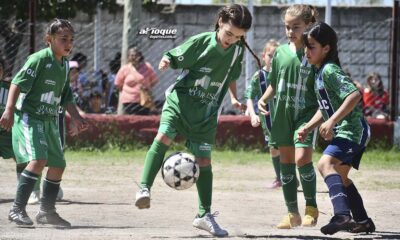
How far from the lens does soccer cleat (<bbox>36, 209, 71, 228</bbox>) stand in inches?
318

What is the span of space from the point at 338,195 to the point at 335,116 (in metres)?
0.58

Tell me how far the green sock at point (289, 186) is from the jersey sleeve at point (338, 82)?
3.17 ft

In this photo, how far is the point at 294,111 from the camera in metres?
7.88

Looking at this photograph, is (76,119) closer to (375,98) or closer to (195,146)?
(195,146)

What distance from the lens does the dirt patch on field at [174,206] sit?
7.56 meters

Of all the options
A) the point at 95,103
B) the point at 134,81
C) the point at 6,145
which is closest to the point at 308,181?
the point at 6,145

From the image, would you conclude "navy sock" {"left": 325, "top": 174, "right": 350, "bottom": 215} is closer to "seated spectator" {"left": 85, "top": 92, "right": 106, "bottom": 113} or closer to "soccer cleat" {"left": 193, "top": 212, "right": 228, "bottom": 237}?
"soccer cleat" {"left": 193, "top": 212, "right": 228, "bottom": 237}

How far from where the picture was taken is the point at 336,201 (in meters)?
7.21

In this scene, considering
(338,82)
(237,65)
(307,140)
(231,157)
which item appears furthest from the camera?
(231,157)

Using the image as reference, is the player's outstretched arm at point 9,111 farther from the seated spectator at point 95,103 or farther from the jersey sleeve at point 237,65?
the seated spectator at point 95,103

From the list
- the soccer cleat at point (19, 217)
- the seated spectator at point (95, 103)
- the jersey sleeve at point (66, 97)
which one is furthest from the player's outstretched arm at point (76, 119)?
the seated spectator at point (95, 103)

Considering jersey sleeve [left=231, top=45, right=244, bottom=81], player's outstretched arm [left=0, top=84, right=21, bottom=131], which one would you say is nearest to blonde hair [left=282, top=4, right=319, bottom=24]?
jersey sleeve [left=231, top=45, right=244, bottom=81]

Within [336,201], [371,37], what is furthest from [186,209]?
[371,37]

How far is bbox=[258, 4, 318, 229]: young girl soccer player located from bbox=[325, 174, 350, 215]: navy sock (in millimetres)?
567
